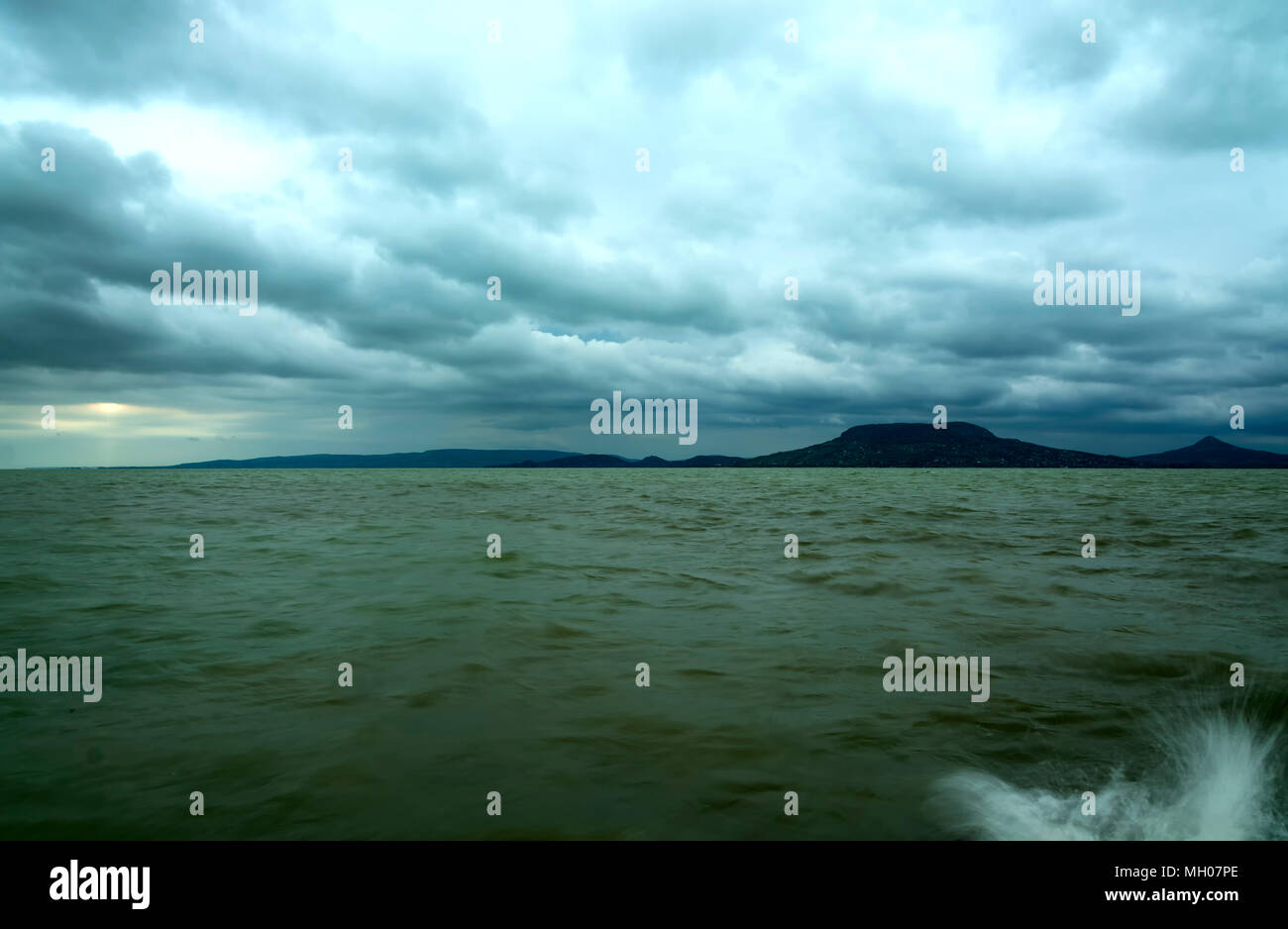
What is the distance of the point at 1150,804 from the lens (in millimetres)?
5457

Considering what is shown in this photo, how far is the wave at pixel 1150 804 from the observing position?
5.10 m

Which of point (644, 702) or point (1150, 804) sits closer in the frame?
point (1150, 804)

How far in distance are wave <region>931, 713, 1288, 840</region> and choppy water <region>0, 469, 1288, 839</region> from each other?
0.03 m

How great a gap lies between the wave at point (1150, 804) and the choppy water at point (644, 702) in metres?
0.03

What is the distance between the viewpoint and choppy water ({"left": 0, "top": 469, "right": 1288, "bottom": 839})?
5207mm

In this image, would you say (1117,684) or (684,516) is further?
(684,516)

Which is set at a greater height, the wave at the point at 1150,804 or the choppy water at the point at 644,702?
the choppy water at the point at 644,702

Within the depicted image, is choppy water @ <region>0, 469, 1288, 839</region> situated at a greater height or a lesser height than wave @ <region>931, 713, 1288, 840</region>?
greater

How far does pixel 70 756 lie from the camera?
19.6 ft

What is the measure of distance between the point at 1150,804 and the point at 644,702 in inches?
190

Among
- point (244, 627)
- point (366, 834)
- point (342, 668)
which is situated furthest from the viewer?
point (244, 627)
